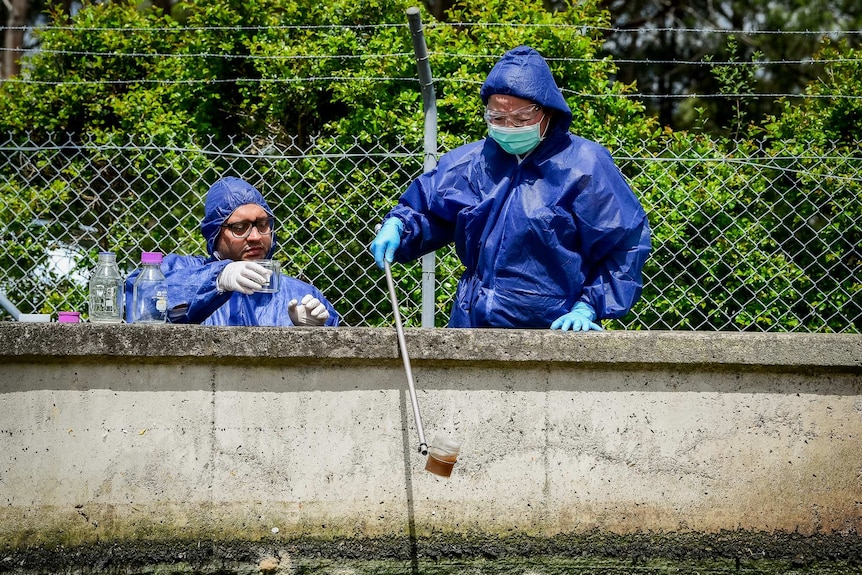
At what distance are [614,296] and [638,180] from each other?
1.35 meters

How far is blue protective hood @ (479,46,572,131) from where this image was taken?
3.70 metres

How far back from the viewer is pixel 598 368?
3.49 meters

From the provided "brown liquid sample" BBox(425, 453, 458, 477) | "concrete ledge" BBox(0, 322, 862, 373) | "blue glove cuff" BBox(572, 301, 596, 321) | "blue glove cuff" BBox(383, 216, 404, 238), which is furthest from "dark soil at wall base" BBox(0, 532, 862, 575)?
"blue glove cuff" BBox(383, 216, 404, 238)

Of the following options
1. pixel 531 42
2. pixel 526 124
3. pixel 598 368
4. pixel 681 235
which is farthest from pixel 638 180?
pixel 598 368

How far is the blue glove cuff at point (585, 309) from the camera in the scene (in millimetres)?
3668

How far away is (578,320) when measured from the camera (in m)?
3.60

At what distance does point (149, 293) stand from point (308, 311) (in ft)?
1.91

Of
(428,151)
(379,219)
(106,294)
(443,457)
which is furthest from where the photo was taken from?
(379,219)

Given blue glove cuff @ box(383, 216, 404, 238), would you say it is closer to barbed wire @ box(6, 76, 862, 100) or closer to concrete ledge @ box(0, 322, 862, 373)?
concrete ledge @ box(0, 322, 862, 373)

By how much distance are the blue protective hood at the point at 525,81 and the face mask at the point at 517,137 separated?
0.10m

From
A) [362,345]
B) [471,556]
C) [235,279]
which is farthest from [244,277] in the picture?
[471,556]

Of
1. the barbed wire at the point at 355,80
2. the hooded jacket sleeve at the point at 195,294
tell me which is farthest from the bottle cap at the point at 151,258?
the barbed wire at the point at 355,80

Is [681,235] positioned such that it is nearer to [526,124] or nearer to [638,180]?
[638,180]

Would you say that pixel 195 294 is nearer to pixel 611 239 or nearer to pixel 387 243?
pixel 387 243
